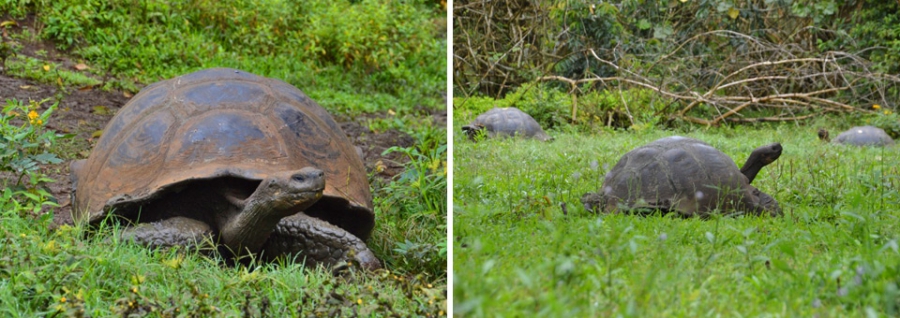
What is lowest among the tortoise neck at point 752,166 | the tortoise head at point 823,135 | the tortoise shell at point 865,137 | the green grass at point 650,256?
the tortoise head at point 823,135

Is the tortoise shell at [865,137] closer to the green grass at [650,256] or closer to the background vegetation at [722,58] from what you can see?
the background vegetation at [722,58]

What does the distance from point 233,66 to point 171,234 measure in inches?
175

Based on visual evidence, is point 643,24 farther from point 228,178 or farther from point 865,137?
point 228,178

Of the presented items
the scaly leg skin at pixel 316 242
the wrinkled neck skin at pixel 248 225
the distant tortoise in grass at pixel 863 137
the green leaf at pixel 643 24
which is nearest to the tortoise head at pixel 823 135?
the distant tortoise in grass at pixel 863 137

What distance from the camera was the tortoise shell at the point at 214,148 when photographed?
3053 millimetres

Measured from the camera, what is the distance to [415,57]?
876 cm

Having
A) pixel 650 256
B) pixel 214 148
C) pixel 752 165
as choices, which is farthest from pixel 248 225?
pixel 752 165

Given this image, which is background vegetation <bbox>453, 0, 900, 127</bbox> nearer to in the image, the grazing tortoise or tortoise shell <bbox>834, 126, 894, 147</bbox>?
tortoise shell <bbox>834, 126, 894, 147</bbox>

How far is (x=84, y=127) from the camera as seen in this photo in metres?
4.64

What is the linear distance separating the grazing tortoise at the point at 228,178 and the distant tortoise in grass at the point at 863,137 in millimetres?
4630

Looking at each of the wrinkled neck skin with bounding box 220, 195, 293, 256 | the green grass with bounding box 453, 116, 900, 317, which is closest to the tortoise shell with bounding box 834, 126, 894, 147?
the green grass with bounding box 453, 116, 900, 317

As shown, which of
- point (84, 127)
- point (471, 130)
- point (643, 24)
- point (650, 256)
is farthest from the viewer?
point (643, 24)

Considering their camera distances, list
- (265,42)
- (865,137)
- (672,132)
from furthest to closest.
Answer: (265,42)
(865,137)
(672,132)

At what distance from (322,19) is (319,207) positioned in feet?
16.9
